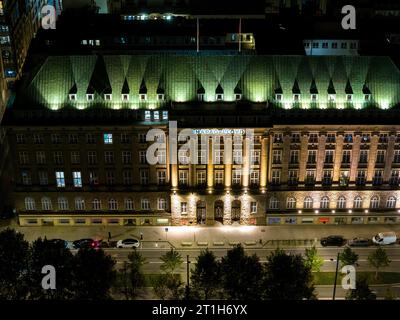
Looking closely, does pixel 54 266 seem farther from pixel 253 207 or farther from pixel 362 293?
pixel 362 293

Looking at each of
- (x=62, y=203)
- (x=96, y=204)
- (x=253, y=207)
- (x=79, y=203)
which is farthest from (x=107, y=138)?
(x=253, y=207)

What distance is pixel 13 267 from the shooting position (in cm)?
12338

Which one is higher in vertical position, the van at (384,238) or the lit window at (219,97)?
the lit window at (219,97)

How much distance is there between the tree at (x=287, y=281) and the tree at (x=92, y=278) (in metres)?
Answer: 30.0

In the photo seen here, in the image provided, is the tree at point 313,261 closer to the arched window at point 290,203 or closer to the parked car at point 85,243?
the arched window at point 290,203

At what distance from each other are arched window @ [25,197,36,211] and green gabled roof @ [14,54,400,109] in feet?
73.8

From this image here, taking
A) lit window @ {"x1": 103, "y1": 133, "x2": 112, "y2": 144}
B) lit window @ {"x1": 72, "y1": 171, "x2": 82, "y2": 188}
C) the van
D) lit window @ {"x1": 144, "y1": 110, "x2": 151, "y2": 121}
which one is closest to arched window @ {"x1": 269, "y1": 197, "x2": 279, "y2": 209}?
the van

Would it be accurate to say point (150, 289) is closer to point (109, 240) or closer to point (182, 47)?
point (109, 240)

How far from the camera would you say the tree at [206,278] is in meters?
121

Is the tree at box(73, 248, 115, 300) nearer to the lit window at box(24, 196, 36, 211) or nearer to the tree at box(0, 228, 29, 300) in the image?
the tree at box(0, 228, 29, 300)

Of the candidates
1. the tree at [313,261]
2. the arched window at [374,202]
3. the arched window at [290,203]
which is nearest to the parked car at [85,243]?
the arched window at [290,203]

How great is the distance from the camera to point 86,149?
149 meters

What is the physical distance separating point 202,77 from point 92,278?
181 ft
